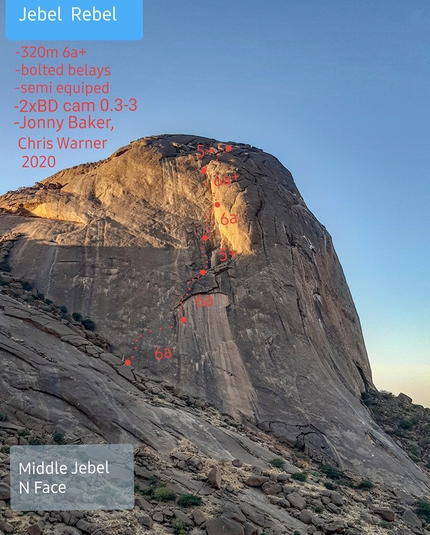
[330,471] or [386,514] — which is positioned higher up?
[330,471]

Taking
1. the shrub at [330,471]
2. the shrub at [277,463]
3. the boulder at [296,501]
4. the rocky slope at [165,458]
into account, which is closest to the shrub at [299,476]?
the rocky slope at [165,458]

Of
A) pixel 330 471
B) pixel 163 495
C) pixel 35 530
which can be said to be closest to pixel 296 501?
pixel 163 495

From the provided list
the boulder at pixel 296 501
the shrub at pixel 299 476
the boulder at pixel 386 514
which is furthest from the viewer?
the shrub at pixel 299 476

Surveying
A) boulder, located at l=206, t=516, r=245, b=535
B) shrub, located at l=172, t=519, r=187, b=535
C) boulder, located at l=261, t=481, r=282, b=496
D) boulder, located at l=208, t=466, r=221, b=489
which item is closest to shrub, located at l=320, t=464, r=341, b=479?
boulder, located at l=261, t=481, r=282, b=496

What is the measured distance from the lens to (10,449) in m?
17.1

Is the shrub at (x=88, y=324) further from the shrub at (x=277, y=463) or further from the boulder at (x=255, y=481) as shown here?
the boulder at (x=255, y=481)

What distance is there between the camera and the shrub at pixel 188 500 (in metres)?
16.9

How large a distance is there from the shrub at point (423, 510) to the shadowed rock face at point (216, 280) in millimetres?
1748

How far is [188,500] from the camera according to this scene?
55.8 ft

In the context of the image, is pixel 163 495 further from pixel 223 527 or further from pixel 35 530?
pixel 35 530

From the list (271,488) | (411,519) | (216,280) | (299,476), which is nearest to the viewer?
(271,488)

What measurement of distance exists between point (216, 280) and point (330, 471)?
1113cm

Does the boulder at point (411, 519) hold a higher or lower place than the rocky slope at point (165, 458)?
lower

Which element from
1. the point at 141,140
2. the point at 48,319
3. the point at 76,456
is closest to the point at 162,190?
the point at 141,140
